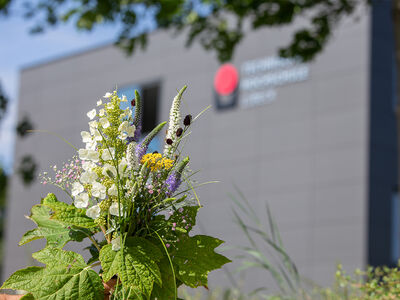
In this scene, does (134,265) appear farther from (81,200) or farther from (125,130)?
(125,130)

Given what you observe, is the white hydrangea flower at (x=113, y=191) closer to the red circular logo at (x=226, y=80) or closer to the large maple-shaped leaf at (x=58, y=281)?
the large maple-shaped leaf at (x=58, y=281)

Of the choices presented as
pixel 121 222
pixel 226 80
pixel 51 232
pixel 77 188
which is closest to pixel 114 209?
pixel 121 222

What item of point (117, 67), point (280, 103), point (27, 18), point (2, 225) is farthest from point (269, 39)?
point (2, 225)

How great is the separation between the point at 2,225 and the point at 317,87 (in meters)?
33.5

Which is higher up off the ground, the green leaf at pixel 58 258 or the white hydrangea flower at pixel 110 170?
the white hydrangea flower at pixel 110 170

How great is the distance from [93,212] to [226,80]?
24.0 meters

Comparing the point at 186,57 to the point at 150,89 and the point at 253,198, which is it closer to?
the point at 150,89

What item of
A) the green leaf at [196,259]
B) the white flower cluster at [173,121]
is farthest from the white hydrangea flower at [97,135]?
the green leaf at [196,259]

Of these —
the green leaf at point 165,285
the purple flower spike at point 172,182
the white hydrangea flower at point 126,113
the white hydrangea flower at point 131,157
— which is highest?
the white hydrangea flower at point 126,113

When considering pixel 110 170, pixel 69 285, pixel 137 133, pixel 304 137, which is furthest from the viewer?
pixel 304 137

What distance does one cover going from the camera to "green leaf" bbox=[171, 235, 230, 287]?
2044mm

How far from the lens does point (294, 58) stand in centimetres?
705

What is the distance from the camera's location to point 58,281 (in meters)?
1.92

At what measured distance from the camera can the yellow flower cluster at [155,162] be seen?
6.55 feet
